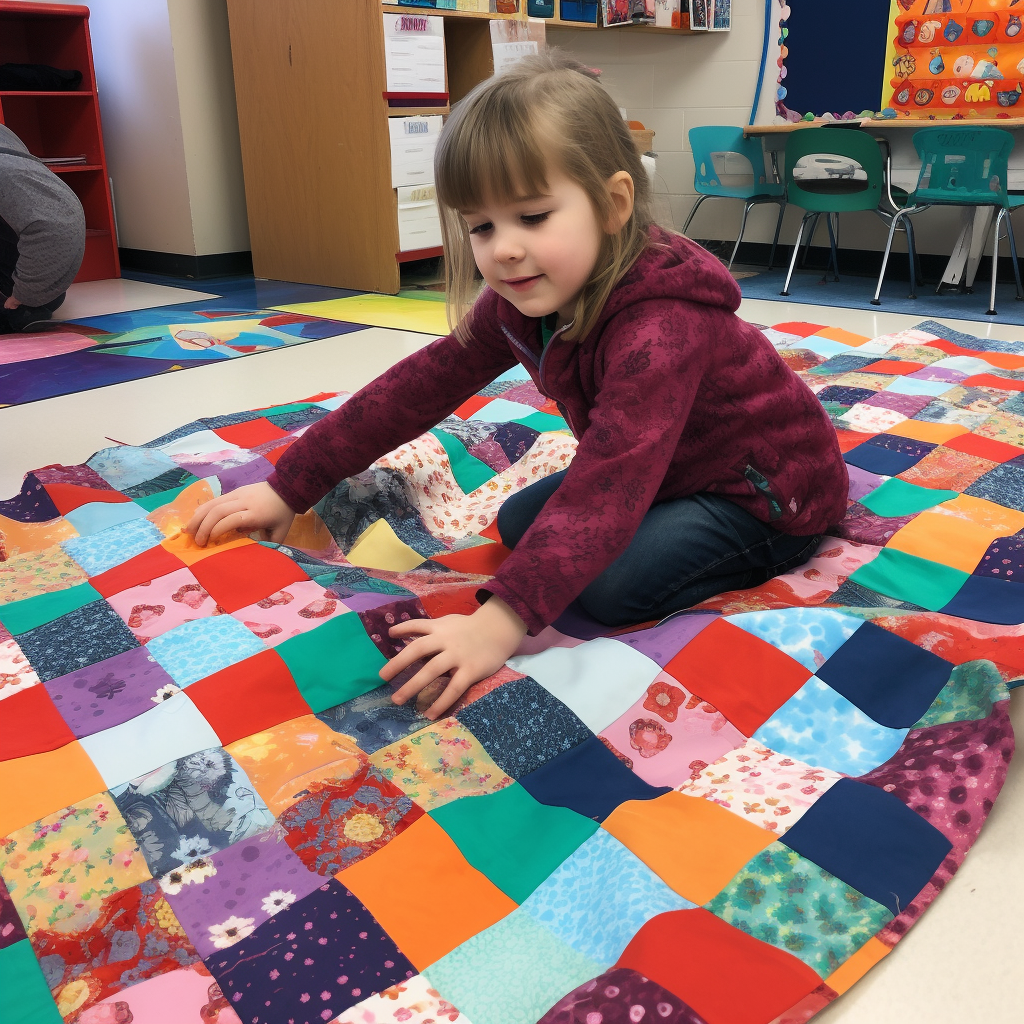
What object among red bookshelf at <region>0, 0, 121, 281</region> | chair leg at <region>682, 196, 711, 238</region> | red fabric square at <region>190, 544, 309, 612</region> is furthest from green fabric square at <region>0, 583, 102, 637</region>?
chair leg at <region>682, 196, 711, 238</region>

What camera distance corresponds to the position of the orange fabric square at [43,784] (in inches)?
25.8

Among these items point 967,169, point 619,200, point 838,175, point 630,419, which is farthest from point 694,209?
point 630,419

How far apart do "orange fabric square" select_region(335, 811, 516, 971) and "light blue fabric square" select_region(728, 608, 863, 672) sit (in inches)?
13.1

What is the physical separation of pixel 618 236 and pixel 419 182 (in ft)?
8.49

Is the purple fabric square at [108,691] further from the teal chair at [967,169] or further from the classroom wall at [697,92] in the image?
the classroom wall at [697,92]

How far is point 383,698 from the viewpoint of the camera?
0.80m

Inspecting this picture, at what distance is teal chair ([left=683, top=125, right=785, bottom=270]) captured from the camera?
367 cm

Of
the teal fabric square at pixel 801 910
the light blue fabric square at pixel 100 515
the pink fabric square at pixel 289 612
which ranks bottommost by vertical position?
the teal fabric square at pixel 801 910

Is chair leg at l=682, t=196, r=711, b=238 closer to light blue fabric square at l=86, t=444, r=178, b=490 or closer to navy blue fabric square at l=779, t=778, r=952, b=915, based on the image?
light blue fabric square at l=86, t=444, r=178, b=490

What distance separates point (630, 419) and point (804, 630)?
0.78 ft

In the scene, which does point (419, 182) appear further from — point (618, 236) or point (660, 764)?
point (660, 764)

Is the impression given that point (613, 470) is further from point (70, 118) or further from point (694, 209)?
point (70, 118)

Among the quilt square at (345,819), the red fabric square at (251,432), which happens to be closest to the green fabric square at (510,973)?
the quilt square at (345,819)

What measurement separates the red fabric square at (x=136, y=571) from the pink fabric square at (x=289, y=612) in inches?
4.7
